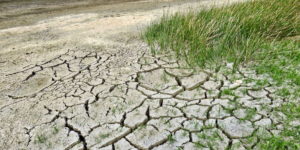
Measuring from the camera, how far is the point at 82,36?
15.8 feet

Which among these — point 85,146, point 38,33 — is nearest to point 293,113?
point 85,146

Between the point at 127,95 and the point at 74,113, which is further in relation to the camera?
the point at 127,95

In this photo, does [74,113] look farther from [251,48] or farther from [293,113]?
[251,48]

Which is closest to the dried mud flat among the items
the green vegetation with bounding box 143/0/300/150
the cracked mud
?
the cracked mud

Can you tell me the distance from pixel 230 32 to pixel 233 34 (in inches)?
1.8

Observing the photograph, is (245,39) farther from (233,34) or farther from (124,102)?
(124,102)

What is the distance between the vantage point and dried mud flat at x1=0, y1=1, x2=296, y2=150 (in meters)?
2.37

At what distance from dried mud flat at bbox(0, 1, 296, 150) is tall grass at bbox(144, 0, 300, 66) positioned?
0.80 ft

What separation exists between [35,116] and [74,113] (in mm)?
339

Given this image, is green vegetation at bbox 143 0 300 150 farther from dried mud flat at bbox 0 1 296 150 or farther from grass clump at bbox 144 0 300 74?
dried mud flat at bbox 0 1 296 150

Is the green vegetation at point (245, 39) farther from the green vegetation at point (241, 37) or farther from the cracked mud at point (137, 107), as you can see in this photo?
the cracked mud at point (137, 107)

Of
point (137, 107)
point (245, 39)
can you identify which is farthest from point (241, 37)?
point (137, 107)

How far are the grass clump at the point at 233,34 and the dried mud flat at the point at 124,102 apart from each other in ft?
0.82

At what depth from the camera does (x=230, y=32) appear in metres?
3.76
